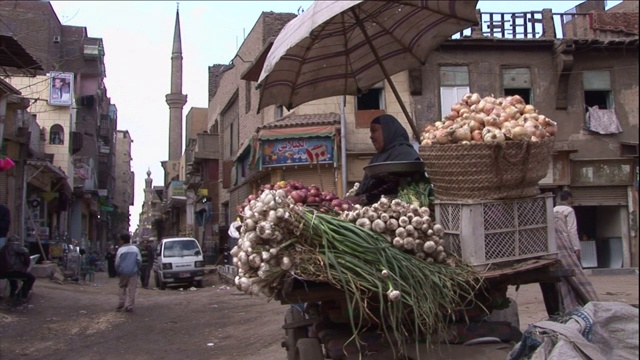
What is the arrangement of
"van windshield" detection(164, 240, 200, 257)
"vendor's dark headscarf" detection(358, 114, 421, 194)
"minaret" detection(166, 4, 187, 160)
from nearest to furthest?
"vendor's dark headscarf" detection(358, 114, 421, 194), "van windshield" detection(164, 240, 200, 257), "minaret" detection(166, 4, 187, 160)

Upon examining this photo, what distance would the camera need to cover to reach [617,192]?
866 inches

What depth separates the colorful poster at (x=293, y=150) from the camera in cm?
2106

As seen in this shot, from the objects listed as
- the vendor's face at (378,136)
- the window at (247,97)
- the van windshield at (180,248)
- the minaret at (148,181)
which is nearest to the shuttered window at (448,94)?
the window at (247,97)

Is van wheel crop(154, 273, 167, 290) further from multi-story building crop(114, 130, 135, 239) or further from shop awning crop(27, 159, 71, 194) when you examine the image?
multi-story building crop(114, 130, 135, 239)

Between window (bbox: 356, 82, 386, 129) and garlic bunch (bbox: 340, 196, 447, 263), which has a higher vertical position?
window (bbox: 356, 82, 386, 129)

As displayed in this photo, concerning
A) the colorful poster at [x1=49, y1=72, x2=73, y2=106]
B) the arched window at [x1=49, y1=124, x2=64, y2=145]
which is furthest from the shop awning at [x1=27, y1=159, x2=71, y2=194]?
the colorful poster at [x1=49, y1=72, x2=73, y2=106]

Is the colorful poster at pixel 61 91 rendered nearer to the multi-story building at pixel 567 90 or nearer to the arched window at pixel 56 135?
the arched window at pixel 56 135

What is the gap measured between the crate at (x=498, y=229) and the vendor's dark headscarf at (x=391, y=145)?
715 mm

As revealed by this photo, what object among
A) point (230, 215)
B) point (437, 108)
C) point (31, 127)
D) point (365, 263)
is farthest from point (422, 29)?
point (230, 215)

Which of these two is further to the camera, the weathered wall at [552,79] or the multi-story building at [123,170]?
the multi-story building at [123,170]

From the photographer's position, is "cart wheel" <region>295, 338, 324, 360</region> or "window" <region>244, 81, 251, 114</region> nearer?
"cart wheel" <region>295, 338, 324, 360</region>

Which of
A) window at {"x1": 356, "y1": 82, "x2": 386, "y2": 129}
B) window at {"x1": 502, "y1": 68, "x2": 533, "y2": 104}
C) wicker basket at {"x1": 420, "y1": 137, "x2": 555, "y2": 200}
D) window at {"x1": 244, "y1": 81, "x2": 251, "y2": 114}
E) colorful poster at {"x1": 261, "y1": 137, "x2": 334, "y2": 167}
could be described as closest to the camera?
wicker basket at {"x1": 420, "y1": 137, "x2": 555, "y2": 200}

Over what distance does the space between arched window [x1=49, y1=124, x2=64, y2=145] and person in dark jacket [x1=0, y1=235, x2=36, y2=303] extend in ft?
71.6

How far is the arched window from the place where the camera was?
32969mm
